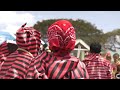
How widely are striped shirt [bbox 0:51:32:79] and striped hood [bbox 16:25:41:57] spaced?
96 mm

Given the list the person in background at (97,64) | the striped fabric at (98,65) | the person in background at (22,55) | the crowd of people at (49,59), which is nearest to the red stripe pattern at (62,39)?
the crowd of people at (49,59)

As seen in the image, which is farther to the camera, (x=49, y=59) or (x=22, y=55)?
(x=22, y=55)

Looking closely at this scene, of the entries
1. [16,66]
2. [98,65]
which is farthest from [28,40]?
[98,65]

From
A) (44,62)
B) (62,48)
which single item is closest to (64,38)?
(62,48)

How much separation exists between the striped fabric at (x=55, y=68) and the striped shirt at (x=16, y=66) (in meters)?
0.06

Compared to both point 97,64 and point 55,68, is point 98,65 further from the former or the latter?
point 55,68

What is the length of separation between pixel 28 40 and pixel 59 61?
1.44ft

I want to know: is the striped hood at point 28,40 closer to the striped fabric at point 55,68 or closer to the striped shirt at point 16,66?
the striped shirt at point 16,66

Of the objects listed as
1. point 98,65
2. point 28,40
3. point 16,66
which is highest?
point 28,40

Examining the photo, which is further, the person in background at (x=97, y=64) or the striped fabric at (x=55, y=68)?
the person in background at (x=97, y=64)

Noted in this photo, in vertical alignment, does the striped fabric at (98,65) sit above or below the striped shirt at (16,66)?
below

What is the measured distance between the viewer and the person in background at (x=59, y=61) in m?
2.54

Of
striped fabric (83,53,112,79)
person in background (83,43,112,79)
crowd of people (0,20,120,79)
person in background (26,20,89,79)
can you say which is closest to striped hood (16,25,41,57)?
crowd of people (0,20,120,79)

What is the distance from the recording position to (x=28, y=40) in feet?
9.78
